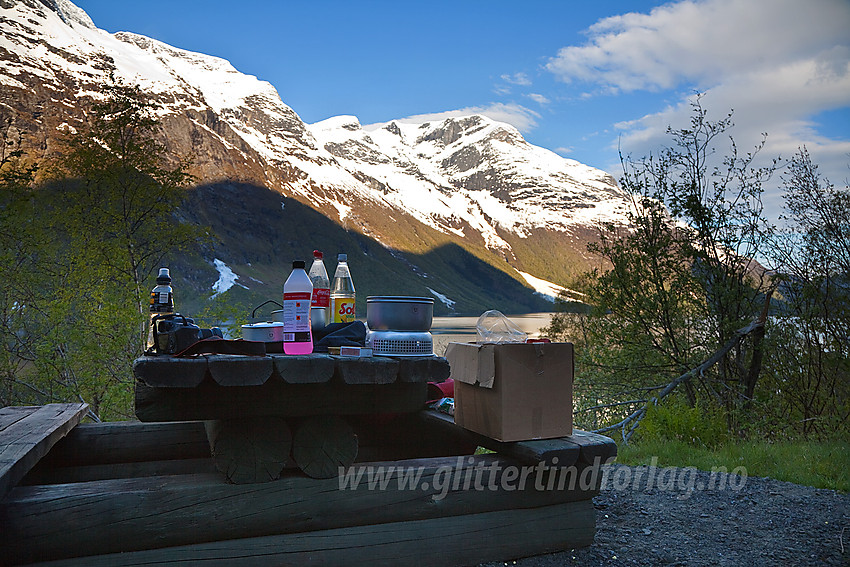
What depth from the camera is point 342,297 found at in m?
3.62

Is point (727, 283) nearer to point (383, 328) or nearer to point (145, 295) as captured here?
point (383, 328)

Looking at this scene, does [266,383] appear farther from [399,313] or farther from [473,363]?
[473,363]

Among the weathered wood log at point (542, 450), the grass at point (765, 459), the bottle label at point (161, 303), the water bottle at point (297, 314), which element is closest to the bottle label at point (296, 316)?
the water bottle at point (297, 314)

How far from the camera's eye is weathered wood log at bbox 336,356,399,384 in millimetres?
2686

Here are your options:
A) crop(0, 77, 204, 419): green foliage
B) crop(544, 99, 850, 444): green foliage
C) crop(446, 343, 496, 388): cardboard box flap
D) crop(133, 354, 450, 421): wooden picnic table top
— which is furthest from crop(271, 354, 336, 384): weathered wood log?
crop(0, 77, 204, 419): green foliage

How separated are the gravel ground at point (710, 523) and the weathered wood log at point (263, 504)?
39 centimetres

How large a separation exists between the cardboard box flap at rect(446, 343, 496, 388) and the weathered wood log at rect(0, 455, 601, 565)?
1.44 feet

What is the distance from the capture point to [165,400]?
2.71 m

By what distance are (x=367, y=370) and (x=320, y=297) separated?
3.17 feet

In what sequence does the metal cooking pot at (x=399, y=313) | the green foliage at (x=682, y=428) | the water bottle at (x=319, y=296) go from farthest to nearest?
the green foliage at (x=682, y=428) → the water bottle at (x=319, y=296) → the metal cooking pot at (x=399, y=313)

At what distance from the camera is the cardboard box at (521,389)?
124 inches

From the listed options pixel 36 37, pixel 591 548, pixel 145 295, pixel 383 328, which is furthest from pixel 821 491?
pixel 36 37

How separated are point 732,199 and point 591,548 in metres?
7.73

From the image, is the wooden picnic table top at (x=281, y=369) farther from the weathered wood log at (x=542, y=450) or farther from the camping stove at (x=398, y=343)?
the weathered wood log at (x=542, y=450)
